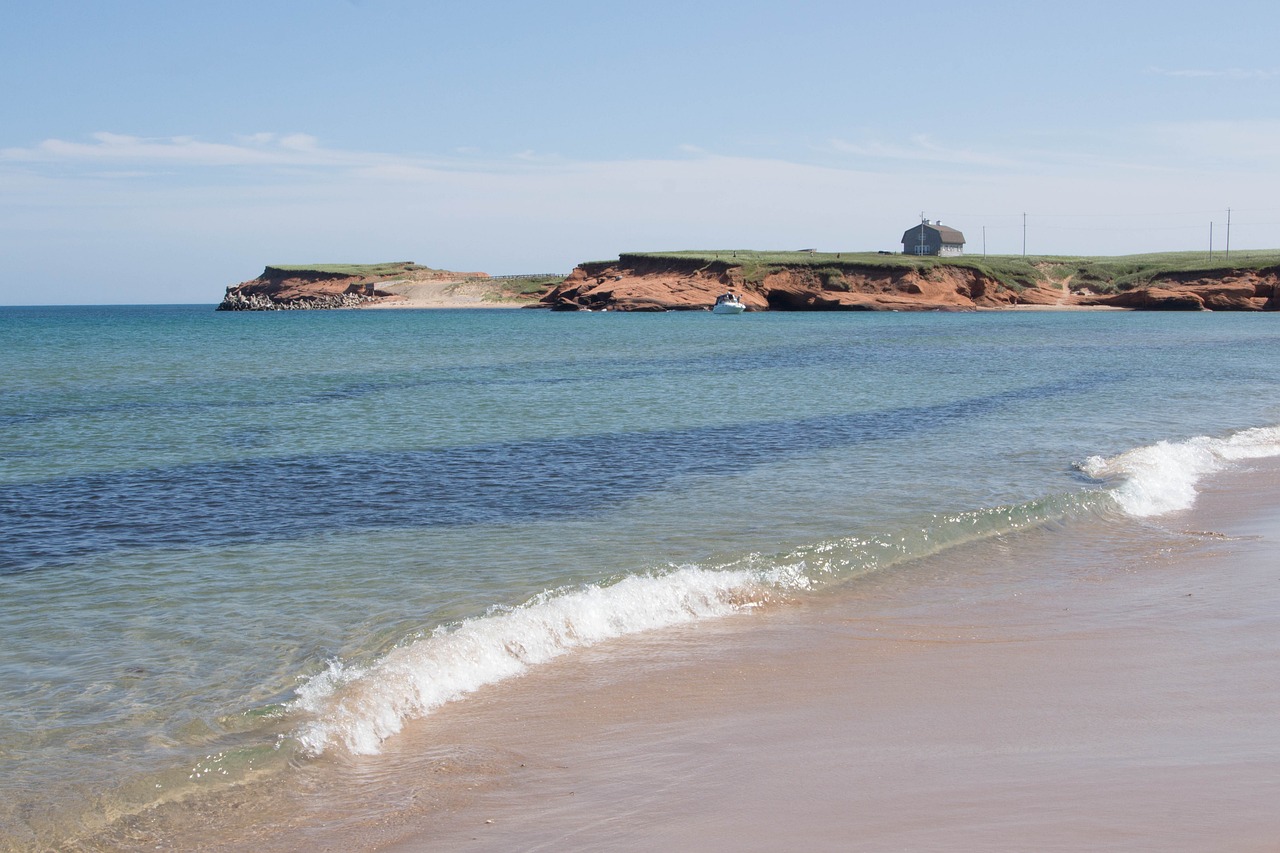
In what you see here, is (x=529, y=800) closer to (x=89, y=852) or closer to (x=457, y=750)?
(x=457, y=750)

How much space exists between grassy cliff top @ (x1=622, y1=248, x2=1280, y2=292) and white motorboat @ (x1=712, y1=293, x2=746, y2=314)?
777 cm

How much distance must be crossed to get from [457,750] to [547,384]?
76.9ft

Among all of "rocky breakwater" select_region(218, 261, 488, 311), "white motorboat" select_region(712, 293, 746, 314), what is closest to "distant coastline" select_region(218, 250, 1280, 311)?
"white motorboat" select_region(712, 293, 746, 314)

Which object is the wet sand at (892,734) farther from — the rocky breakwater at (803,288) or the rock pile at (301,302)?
the rock pile at (301,302)

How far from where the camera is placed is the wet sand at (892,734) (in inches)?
179

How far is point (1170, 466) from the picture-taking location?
589 inches

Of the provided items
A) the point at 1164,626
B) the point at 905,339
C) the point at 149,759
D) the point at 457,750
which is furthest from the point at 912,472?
the point at 905,339

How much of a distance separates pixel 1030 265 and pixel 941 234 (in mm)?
13121

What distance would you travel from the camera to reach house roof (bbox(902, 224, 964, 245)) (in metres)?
109

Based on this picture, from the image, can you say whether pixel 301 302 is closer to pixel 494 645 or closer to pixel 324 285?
pixel 324 285

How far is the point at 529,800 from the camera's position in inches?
201

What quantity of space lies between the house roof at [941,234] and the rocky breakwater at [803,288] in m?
20.0

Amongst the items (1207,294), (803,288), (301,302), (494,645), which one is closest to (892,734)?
(494,645)

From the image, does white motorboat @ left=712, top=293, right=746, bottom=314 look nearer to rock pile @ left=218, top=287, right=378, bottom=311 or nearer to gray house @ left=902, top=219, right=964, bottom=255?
gray house @ left=902, top=219, right=964, bottom=255
